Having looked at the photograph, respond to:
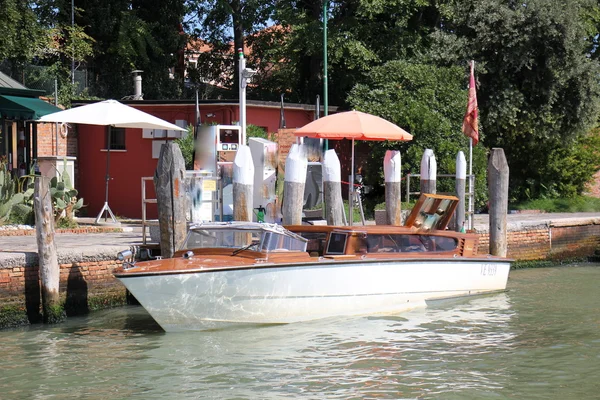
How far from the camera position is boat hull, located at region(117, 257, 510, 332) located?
12438mm

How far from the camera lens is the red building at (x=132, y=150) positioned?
971 inches

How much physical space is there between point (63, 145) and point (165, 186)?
1115 cm

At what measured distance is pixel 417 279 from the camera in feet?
49.0

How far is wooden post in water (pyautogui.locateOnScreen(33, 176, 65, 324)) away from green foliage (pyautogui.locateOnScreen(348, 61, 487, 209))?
13.2 m

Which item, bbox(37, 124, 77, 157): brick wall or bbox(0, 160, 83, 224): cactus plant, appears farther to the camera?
bbox(37, 124, 77, 157): brick wall

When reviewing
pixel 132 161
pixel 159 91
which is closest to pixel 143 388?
pixel 132 161

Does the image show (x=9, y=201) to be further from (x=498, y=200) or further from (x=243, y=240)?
(x=498, y=200)

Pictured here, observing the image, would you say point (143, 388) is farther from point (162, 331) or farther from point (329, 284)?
point (329, 284)

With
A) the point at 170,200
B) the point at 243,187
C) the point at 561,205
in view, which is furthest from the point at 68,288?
the point at 561,205

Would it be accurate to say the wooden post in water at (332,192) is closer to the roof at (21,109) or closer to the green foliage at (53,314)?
the green foliage at (53,314)

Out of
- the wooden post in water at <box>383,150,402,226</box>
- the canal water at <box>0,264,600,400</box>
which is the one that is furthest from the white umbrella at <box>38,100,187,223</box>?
the canal water at <box>0,264,600,400</box>

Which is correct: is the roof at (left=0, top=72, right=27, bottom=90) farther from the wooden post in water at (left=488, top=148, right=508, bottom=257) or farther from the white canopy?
the wooden post in water at (left=488, top=148, right=508, bottom=257)

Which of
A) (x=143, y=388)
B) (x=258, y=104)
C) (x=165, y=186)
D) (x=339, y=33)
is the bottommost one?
(x=143, y=388)

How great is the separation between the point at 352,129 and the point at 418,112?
781 cm
